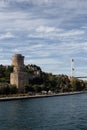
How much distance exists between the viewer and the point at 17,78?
112m

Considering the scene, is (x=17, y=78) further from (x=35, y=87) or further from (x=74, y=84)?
(x=74, y=84)

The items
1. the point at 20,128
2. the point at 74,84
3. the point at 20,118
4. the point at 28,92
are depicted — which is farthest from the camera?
the point at 74,84

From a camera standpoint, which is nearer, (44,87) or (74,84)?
(44,87)

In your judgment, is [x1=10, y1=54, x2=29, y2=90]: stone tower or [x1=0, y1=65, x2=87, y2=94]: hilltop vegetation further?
[x1=10, y1=54, x2=29, y2=90]: stone tower

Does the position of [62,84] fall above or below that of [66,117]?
above

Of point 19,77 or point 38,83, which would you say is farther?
point 38,83

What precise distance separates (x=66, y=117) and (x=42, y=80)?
80996mm

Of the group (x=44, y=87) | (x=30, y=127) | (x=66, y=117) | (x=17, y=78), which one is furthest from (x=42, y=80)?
(x=30, y=127)

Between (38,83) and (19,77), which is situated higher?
(19,77)

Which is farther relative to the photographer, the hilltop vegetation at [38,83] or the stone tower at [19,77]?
the stone tower at [19,77]

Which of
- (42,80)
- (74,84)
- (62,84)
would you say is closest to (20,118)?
(42,80)

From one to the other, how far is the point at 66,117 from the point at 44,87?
2861 inches

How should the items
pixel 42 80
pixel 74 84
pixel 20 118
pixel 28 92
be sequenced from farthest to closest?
pixel 74 84, pixel 42 80, pixel 28 92, pixel 20 118

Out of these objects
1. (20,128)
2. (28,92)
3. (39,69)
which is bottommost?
(20,128)
